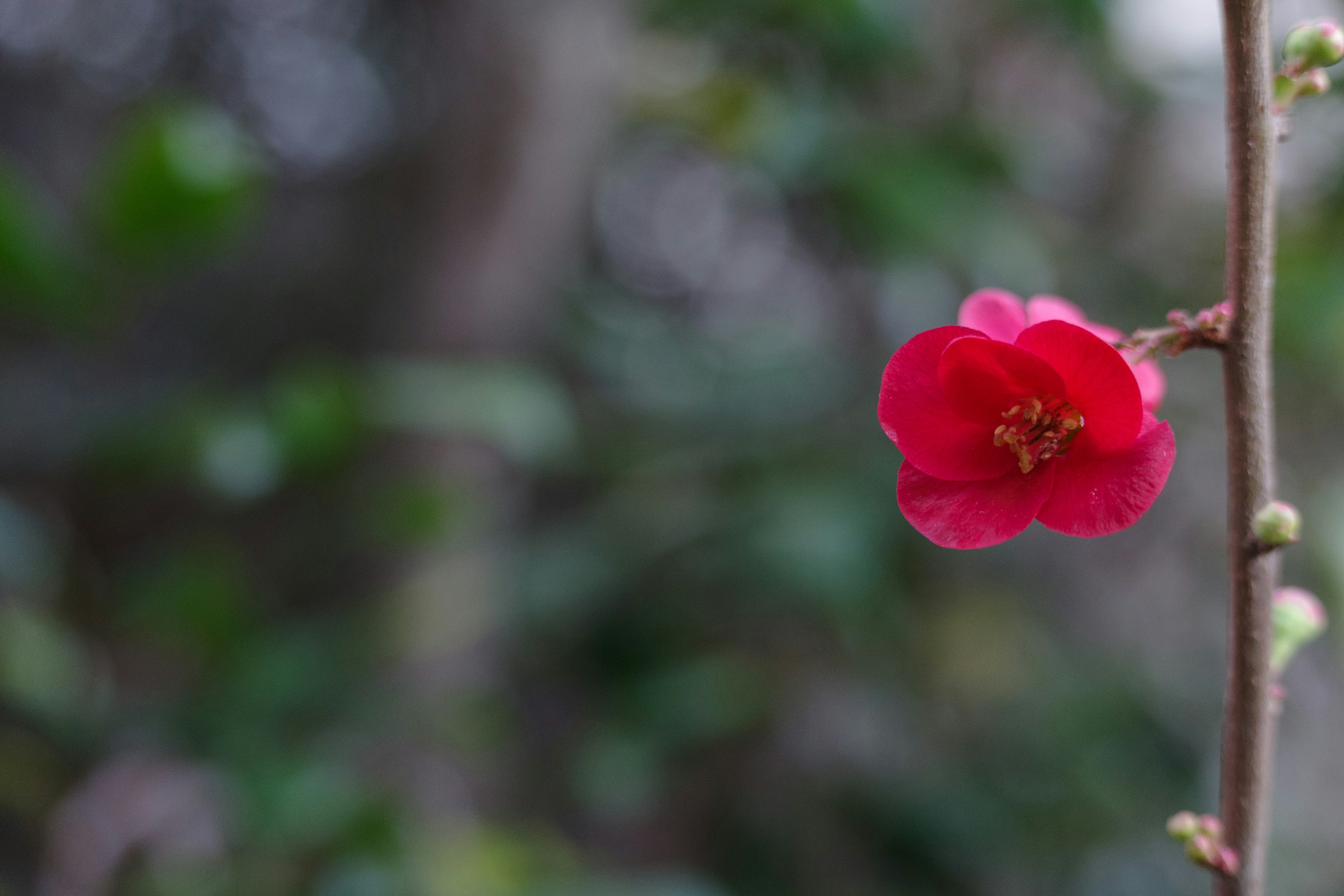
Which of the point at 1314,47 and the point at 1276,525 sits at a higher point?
the point at 1314,47

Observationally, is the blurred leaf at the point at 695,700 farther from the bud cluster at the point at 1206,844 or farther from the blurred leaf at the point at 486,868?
the bud cluster at the point at 1206,844

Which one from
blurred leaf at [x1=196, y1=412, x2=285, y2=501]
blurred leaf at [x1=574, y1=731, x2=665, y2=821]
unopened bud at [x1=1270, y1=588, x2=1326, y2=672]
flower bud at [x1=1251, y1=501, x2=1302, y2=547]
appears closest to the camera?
flower bud at [x1=1251, y1=501, x2=1302, y2=547]

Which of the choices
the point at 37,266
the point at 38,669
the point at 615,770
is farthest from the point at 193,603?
the point at 615,770

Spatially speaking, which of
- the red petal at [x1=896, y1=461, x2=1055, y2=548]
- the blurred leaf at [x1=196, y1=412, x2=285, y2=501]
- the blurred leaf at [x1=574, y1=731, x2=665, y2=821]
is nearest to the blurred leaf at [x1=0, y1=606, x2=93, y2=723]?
the blurred leaf at [x1=196, y1=412, x2=285, y2=501]

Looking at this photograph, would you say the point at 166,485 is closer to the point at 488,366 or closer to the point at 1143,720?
the point at 488,366

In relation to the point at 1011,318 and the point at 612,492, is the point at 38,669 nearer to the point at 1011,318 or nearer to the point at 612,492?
the point at 612,492

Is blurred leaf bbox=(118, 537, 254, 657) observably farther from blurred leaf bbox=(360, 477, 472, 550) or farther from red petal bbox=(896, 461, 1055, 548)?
red petal bbox=(896, 461, 1055, 548)

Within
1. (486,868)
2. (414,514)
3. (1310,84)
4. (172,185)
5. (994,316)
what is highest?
(1310,84)
